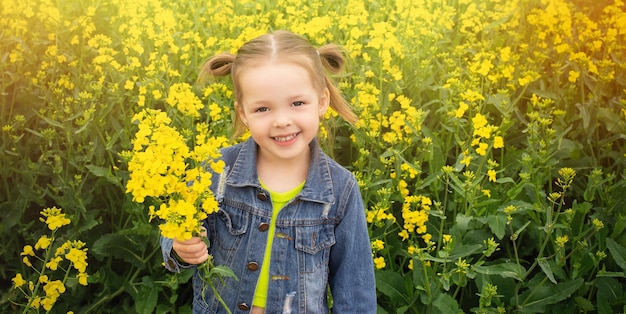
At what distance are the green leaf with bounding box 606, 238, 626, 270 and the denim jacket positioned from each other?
3.39ft

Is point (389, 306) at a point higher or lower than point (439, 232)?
lower

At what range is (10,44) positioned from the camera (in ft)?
10.2

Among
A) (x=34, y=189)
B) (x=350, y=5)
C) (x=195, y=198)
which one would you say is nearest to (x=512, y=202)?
(x=195, y=198)

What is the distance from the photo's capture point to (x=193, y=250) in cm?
160

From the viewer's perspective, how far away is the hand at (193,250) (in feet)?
5.24

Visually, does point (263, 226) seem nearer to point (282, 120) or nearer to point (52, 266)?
point (282, 120)

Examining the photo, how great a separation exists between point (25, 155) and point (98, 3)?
2.83ft

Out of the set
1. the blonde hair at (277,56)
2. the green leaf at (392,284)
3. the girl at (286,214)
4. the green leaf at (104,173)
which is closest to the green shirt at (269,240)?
the girl at (286,214)

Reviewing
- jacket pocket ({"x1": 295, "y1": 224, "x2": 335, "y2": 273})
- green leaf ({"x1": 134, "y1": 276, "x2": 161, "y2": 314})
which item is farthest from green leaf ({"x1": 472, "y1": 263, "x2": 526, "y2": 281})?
green leaf ({"x1": 134, "y1": 276, "x2": 161, "y2": 314})

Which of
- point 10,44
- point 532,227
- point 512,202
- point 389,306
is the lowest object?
point 389,306

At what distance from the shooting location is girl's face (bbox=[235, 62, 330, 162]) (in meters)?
1.75

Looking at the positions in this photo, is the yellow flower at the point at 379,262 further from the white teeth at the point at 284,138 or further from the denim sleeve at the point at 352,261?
the white teeth at the point at 284,138

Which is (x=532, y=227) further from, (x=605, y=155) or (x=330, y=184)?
(x=330, y=184)

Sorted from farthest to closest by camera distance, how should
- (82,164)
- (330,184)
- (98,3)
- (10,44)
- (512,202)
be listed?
(98,3) < (10,44) < (82,164) < (512,202) < (330,184)
